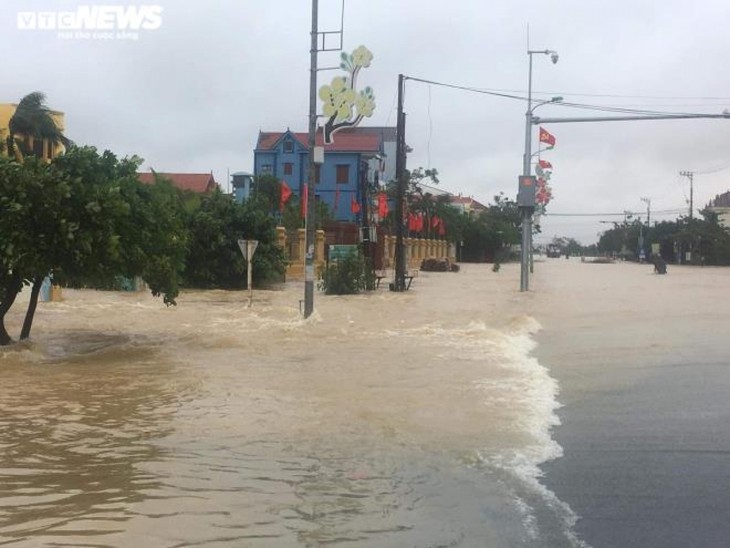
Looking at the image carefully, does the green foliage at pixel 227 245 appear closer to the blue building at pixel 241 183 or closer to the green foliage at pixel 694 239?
the blue building at pixel 241 183

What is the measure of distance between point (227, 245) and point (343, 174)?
106 ft

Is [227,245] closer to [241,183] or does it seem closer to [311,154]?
[311,154]

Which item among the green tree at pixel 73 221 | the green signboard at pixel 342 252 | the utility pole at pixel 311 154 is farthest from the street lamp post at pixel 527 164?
the green tree at pixel 73 221

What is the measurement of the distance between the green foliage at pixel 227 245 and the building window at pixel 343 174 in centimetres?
2994

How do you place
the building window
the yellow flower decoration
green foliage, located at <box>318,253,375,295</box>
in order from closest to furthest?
the yellow flower decoration < green foliage, located at <box>318,253,375,295</box> < the building window

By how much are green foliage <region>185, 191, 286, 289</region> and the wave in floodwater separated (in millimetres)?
16366

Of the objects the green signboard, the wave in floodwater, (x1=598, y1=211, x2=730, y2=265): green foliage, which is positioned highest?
(x1=598, y1=211, x2=730, y2=265): green foliage

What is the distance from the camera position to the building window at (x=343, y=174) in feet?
213

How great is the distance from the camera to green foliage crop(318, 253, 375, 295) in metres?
30.9

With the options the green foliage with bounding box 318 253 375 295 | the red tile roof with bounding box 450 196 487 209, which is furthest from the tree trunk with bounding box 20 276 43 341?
the red tile roof with bounding box 450 196 487 209

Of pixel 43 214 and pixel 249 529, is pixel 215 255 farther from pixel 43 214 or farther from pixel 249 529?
pixel 249 529

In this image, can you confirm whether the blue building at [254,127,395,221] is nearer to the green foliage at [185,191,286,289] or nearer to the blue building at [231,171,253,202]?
the blue building at [231,171,253,202]

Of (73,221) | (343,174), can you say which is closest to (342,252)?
(73,221)

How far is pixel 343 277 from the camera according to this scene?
101ft
